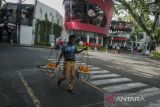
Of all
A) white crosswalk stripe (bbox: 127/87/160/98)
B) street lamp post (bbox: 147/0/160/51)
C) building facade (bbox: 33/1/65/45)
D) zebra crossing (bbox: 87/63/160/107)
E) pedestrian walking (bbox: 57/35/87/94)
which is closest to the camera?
pedestrian walking (bbox: 57/35/87/94)

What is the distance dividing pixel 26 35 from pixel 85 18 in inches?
963

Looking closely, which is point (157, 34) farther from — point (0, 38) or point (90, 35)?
point (90, 35)

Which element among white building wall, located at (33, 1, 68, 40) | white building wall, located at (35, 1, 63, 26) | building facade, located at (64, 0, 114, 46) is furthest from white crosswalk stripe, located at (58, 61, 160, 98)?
building facade, located at (64, 0, 114, 46)

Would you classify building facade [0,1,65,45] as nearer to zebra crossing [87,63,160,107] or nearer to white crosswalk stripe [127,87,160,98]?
zebra crossing [87,63,160,107]

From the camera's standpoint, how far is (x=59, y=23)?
72.7 meters

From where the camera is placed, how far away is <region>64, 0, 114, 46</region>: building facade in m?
73.8

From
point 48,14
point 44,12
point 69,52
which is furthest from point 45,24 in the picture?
point 69,52

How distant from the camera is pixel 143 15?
4484 cm

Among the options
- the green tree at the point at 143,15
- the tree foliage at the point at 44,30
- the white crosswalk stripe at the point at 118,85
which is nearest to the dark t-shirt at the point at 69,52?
the white crosswalk stripe at the point at 118,85

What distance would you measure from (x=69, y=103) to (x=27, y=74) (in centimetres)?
604

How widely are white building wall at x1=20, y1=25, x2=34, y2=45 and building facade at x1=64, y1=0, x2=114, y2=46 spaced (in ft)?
69.2

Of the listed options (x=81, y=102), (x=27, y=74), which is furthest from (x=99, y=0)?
(x=81, y=102)

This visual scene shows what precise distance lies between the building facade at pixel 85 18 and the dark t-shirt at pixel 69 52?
→ 6091 centimetres

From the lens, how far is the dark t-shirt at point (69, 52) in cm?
1241
